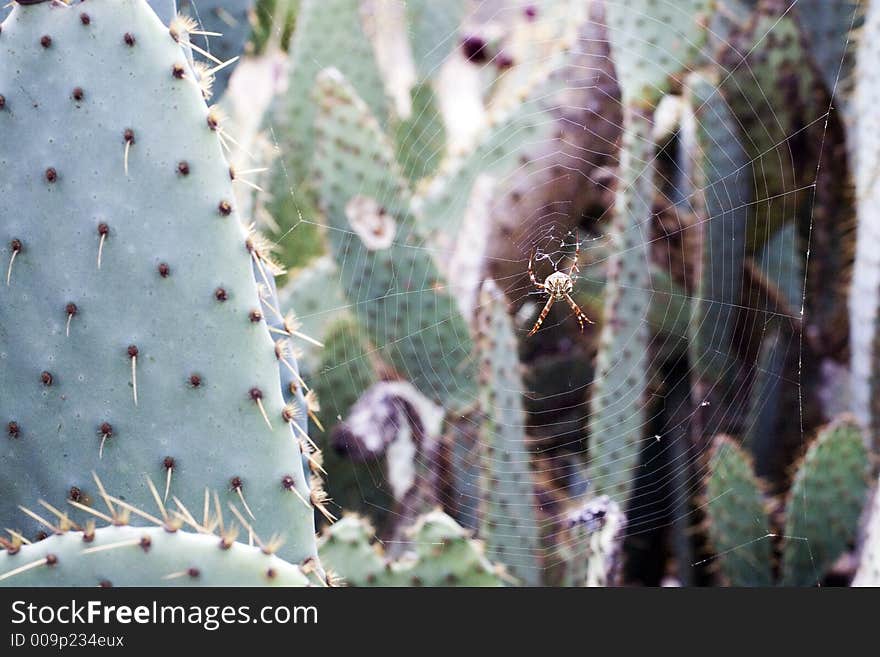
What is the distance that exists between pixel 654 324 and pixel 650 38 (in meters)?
0.52

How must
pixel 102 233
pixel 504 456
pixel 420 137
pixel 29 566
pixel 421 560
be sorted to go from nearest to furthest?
pixel 29 566, pixel 102 233, pixel 421 560, pixel 504 456, pixel 420 137

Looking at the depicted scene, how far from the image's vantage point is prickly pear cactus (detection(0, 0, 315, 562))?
946 millimetres

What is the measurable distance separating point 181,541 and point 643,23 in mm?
1302

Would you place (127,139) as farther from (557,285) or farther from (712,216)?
(712,216)

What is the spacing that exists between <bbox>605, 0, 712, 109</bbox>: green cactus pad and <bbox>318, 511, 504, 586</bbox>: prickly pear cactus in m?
0.86

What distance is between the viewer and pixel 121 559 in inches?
31.3

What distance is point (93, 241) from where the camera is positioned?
0.95 meters

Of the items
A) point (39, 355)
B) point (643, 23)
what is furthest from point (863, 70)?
point (39, 355)

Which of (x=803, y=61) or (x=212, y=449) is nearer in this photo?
(x=212, y=449)

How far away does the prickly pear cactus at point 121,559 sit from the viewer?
2.59 feet

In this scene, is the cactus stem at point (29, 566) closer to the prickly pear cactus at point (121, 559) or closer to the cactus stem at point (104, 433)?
the prickly pear cactus at point (121, 559)

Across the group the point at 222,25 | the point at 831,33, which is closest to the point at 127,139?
the point at 222,25

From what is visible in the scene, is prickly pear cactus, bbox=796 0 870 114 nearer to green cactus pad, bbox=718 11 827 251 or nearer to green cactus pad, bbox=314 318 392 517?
green cactus pad, bbox=718 11 827 251

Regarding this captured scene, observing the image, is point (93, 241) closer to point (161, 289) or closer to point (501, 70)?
point (161, 289)
